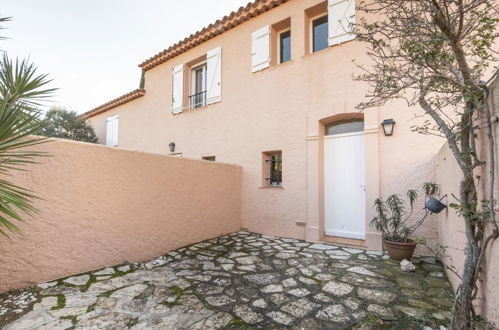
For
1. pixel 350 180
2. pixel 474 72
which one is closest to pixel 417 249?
pixel 350 180

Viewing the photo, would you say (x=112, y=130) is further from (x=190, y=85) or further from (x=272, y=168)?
(x=272, y=168)

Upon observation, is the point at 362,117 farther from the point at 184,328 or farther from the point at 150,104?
the point at 150,104

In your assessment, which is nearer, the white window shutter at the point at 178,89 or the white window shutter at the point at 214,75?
the white window shutter at the point at 214,75

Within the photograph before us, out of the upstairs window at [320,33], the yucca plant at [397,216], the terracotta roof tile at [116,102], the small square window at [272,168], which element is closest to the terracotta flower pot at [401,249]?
the yucca plant at [397,216]

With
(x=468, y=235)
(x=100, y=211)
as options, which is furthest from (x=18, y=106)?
(x=468, y=235)

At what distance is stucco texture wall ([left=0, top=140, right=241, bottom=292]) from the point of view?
2855 millimetres

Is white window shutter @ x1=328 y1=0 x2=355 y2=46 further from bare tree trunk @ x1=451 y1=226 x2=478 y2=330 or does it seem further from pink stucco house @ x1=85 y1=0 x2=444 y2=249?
bare tree trunk @ x1=451 y1=226 x2=478 y2=330

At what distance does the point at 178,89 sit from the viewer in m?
7.80

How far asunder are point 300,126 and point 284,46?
92.3 inches

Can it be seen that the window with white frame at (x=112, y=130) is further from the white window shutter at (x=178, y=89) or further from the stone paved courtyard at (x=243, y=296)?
the stone paved courtyard at (x=243, y=296)

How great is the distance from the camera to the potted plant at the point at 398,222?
3.69 metres

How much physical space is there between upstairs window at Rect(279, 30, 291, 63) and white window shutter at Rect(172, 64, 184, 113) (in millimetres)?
3368

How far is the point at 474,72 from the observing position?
1.81 m

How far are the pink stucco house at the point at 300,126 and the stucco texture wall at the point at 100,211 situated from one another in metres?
1.72
